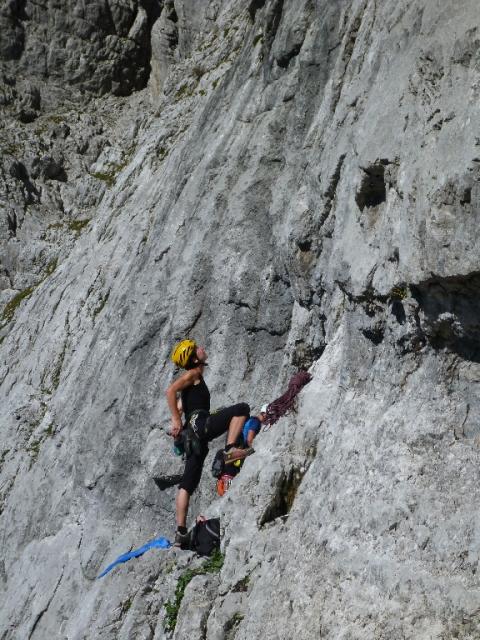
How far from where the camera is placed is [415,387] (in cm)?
647

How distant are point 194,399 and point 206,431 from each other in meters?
0.63

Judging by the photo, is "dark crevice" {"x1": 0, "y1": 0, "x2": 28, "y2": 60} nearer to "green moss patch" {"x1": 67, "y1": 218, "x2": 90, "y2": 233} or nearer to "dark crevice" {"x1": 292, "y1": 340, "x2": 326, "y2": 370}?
"green moss patch" {"x1": 67, "y1": 218, "x2": 90, "y2": 233}

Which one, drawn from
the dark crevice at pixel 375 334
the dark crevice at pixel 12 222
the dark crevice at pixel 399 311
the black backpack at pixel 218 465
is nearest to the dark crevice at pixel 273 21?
the black backpack at pixel 218 465

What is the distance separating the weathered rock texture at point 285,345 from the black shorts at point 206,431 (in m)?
0.31

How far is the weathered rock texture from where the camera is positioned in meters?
5.84

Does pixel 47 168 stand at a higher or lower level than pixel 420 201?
lower

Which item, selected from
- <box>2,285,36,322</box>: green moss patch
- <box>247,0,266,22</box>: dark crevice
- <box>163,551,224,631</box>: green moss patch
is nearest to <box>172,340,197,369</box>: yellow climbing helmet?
<box>163,551,224,631</box>: green moss patch

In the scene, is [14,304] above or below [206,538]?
below

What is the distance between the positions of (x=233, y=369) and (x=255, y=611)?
218 inches

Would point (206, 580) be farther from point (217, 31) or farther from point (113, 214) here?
point (217, 31)

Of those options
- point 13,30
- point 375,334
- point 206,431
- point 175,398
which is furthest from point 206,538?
point 13,30

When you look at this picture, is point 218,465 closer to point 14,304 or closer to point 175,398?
point 175,398

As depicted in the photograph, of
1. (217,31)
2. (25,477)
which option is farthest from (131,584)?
(217,31)

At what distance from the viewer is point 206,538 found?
350 inches
